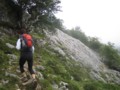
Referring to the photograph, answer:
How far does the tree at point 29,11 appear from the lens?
98.9 feet

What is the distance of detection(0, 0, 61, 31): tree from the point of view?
30156 mm

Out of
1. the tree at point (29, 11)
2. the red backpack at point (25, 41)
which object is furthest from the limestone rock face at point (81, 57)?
the red backpack at point (25, 41)

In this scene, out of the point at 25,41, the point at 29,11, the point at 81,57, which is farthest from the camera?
the point at 81,57

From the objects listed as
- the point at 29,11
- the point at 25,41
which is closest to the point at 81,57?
the point at 29,11

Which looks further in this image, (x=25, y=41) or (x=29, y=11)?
(x=29, y=11)

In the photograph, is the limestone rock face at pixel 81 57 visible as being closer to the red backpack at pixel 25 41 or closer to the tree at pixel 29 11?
the tree at pixel 29 11

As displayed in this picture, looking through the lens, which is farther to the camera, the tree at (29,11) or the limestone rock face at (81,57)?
the limestone rock face at (81,57)

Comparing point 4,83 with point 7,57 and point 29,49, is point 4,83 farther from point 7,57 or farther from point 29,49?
point 7,57

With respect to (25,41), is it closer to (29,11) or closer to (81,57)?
(29,11)

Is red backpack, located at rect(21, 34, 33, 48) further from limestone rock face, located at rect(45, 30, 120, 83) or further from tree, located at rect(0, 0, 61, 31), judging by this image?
limestone rock face, located at rect(45, 30, 120, 83)

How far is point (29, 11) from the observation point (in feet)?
103

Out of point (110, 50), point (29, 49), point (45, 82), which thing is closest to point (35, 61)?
point (45, 82)

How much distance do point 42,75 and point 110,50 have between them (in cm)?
4730

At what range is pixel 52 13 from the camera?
32.9 metres
